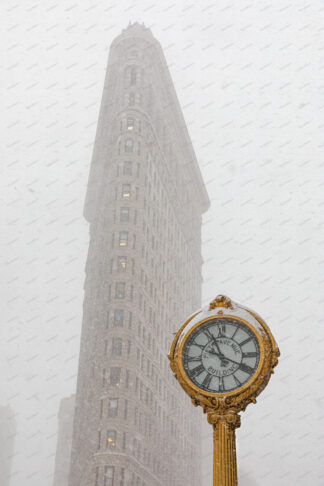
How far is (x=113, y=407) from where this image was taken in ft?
282

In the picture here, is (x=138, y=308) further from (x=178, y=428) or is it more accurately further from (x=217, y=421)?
(x=217, y=421)

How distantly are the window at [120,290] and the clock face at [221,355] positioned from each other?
87593 mm

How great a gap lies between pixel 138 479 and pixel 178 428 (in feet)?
107

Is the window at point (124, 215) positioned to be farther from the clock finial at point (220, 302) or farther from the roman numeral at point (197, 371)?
the roman numeral at point (197, 371)

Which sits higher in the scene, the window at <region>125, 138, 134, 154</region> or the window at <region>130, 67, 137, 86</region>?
the window at <region>130, 67, 137, 86</region>

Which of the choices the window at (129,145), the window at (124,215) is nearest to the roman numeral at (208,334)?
the window at (124,215)

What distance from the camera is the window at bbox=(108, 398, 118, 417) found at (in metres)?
85.4

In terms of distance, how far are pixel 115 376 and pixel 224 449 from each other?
82.8 metres

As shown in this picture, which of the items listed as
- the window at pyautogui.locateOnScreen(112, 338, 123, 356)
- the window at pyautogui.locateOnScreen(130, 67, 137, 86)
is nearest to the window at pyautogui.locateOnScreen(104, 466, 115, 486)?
the window at pyautogui.locateOnScreen(112, 338, 123, 356)

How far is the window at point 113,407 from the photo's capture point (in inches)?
3361

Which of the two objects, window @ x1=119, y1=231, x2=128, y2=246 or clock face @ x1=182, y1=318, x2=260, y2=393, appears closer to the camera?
clock face @ x1=182, y1=318, x2=260, y2=393

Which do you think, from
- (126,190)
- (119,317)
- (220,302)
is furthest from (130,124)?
(220,302)

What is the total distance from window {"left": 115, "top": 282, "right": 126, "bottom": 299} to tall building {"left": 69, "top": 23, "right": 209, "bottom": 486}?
6.3 inches

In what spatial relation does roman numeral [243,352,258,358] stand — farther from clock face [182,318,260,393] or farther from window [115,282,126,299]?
window [115,282,126,299]
